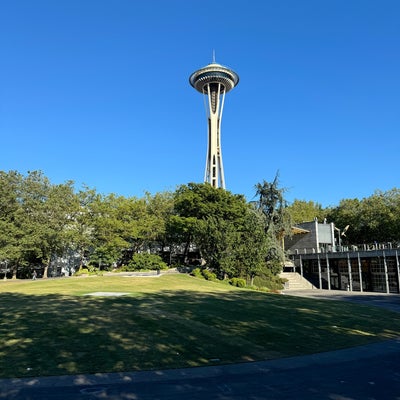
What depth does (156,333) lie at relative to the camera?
31.9ft

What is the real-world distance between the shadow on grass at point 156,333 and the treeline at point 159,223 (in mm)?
18131

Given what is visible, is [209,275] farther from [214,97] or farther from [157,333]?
[214,97]

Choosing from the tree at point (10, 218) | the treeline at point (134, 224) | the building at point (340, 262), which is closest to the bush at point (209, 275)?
the treeline at point (134, 224)

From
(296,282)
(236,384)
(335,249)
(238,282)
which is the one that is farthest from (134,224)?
(236,384)

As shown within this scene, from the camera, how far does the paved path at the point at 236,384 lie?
5648mm

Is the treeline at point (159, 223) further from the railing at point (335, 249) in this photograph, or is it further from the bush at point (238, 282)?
the railing at point (335, 249)

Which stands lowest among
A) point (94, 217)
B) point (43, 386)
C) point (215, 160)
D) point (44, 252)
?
point (43, 386)

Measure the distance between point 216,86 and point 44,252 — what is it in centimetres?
4507

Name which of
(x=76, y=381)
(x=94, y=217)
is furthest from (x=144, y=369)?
(x=94, y=217)

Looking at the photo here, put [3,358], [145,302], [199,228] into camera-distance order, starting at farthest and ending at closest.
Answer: [199,228]
[145,302]
[3,358]

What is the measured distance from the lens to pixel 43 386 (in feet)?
19.8

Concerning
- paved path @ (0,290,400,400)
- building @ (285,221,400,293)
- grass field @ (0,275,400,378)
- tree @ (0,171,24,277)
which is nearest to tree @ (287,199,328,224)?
building @ (285,221,400,293)

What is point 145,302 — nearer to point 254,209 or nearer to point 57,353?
point 57,353

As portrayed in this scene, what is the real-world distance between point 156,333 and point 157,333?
1.1 inches
